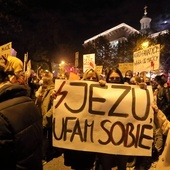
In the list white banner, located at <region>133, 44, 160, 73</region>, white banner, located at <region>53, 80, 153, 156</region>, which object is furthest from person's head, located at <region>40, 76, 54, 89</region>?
white banner, located at <region>133, 44, 160, 73</region>

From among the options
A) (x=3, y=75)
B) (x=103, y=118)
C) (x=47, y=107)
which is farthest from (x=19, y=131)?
(x=47, y=107)

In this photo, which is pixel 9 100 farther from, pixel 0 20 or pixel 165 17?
pixel 165 17

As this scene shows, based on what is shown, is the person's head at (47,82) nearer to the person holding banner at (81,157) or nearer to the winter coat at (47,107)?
the winter coat at (47,107)

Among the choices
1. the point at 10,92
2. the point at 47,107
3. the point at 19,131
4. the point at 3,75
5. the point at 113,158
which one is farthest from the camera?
the point at 47,107

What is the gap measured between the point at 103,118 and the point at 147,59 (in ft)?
16.7

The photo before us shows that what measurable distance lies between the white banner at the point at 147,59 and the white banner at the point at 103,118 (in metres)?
4.61

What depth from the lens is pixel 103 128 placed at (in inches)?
147

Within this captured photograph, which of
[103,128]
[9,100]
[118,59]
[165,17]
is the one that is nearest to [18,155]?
[9,100]

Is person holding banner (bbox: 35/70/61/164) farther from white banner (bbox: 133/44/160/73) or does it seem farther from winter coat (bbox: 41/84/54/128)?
white banner (bbox: 133/44/160/73)

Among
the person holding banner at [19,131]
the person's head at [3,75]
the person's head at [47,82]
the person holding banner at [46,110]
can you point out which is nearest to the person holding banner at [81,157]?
the person holding banner at [46,110]

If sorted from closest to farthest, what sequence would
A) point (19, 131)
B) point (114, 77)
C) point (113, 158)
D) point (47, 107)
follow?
point (19, 131), point (113, 158), point (114, 77), point (47, 107)

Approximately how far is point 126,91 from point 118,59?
40.9 m

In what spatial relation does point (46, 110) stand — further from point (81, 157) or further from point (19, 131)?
point (19, 131)

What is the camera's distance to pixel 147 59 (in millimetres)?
8539
